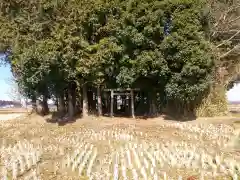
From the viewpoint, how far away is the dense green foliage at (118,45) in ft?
85.9

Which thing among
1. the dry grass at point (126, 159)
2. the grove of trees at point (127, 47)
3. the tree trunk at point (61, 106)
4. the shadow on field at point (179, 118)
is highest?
the grove of trees at point (127, 47)

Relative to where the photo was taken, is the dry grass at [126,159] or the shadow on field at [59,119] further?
the shadow on field at [59,119]

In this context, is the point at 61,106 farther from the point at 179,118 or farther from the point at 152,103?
the point at 179,118

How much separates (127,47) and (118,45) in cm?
90

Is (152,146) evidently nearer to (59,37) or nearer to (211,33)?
(59,37)

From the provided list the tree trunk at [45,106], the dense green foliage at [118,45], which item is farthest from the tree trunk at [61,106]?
the dense green foliage at [118,45]

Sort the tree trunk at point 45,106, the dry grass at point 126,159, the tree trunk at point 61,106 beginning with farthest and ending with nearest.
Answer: the tree trunk at point 45,106
the tree trunk at point 61,106
the dry grass at point 126,159

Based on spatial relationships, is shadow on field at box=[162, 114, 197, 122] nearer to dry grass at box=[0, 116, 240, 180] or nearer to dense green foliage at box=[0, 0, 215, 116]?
dense green foliage at box=[0, 0, 215, 116]

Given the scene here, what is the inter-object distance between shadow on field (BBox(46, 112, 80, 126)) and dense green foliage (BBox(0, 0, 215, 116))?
8.37ft

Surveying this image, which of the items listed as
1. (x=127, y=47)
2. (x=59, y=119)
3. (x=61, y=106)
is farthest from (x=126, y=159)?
(x=61, y=106)

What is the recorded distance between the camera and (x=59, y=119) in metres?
31.9

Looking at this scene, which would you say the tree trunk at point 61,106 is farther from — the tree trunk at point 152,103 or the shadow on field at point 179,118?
the shadow on field at point 179,118

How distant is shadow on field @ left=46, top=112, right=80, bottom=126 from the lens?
29817mm

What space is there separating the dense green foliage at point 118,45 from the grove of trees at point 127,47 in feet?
0.21
